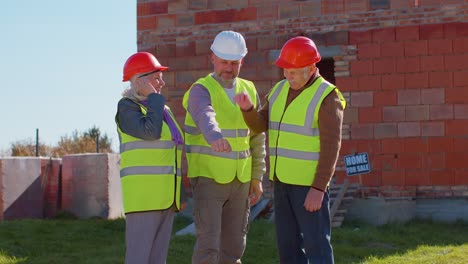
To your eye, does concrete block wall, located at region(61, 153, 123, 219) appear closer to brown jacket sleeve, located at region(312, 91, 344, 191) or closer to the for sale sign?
the for sale sign

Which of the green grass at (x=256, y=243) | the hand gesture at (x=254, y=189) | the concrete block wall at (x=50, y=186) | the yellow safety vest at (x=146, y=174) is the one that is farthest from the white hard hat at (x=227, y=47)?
the concrete block wall at (x=50, y=186)

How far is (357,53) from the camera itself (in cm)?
1170

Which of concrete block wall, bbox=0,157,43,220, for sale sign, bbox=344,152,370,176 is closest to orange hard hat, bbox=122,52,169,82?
for sale sign, bbox=344,152,370,176

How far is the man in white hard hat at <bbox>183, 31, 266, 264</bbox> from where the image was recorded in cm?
564

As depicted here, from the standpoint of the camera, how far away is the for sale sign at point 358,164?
11.5 metres

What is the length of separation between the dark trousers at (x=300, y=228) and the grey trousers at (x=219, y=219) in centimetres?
38

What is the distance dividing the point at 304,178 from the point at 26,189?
8.96m

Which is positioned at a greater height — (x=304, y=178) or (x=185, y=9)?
(x=185, y=9)

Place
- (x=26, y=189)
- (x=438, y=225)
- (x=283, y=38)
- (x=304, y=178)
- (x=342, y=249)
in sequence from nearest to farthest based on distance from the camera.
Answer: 1. (x=304, y=178)
2. (x=342, y=249)
3. (x=438, y=225)
4. (x=283, y=38)
5. (x=26, y=189)

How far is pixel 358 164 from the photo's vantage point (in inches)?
453

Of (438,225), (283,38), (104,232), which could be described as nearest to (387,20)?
(283,38)

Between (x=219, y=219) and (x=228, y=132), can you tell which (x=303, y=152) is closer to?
(x=228, y=132)

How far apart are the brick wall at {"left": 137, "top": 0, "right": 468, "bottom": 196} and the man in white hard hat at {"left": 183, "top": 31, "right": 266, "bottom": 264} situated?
587 cm

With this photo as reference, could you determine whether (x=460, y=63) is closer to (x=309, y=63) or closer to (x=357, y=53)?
(x=357, y=53)
